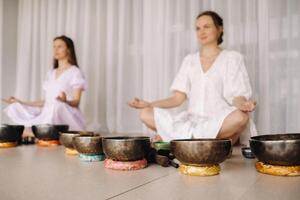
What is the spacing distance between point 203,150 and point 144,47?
2.16m

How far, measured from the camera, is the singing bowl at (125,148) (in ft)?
3.36

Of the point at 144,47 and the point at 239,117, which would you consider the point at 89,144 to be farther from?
the point at 144,47

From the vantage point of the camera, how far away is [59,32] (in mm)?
3510

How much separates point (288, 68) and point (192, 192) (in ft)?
6.00

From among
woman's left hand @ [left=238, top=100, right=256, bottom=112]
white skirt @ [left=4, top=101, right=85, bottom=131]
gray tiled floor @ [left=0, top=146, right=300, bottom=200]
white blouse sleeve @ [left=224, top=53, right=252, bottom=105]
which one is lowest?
gray tiled floor @ [left=0, top=146, right=300, bottom=200]

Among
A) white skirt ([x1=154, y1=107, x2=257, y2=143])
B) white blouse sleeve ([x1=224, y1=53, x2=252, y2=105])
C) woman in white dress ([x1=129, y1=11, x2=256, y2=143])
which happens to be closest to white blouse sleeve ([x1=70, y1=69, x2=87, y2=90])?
woman in white dress ([x1=129, y1=11, x2=256, y2=143])

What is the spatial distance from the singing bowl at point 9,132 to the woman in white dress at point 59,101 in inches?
25.1

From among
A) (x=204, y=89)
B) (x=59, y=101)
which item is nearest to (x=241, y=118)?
(x=204, y=89)

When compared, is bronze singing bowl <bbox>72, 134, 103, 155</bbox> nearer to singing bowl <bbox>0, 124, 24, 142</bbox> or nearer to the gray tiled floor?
the gray tiled floor

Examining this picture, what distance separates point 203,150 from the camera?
0.93m

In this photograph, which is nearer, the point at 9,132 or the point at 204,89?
the point at 9,132

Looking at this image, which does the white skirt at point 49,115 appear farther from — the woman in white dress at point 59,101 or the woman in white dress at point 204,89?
→ the woman in white dress at point 204,89

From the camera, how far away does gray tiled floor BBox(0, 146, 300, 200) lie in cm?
77

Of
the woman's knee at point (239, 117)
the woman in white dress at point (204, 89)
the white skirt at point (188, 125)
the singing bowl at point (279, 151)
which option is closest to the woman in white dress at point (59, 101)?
the woman in white dress at point (204, 89)
